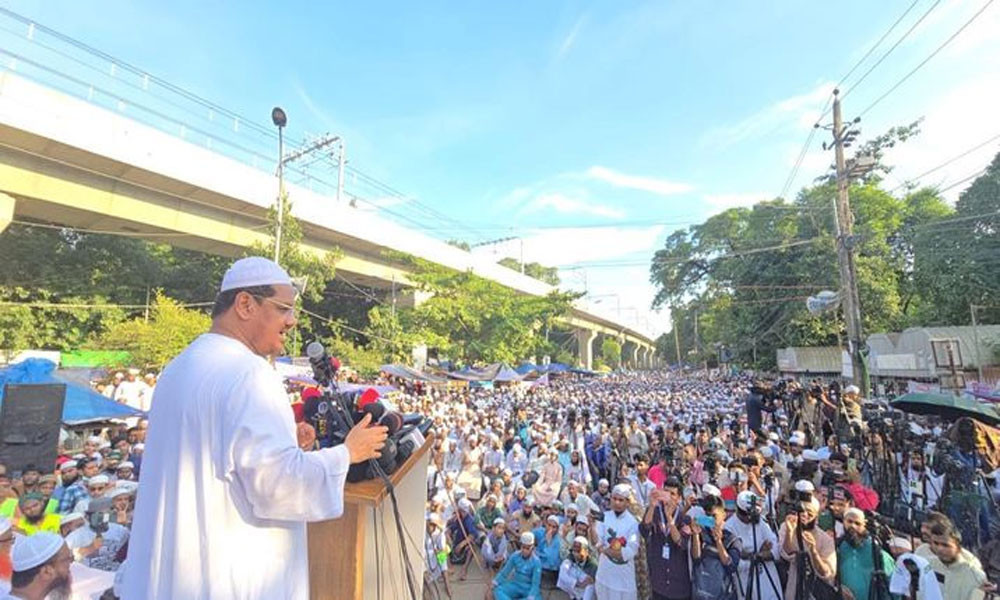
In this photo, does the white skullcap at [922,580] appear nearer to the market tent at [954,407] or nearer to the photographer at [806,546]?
the photographer at [806,546]

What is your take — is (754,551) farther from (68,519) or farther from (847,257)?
(847,257)

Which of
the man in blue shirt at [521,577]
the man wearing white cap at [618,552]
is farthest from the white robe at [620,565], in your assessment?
the man in blue shirt at [521,577]

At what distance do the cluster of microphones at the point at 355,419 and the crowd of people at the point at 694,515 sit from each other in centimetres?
73

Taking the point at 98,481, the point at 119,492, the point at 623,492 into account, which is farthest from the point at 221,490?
the point at 98,481

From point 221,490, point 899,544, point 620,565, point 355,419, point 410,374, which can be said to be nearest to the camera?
point 221,490

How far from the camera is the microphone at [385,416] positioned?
1644mm

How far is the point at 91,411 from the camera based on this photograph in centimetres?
886

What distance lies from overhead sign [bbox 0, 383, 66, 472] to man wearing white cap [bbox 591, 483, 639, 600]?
803 cm

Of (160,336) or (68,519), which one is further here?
(160,336)

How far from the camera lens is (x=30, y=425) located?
24.1 ft

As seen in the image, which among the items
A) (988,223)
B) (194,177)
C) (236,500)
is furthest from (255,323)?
(988,223)

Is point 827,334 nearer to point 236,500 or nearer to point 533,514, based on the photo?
point 533,514

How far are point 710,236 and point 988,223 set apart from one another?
18978mm

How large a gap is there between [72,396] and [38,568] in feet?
26.3
